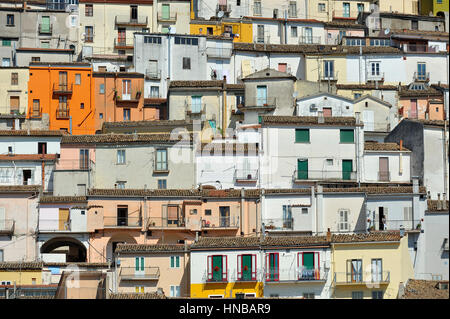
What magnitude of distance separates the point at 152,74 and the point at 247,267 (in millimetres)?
24178

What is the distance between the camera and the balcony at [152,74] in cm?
5656

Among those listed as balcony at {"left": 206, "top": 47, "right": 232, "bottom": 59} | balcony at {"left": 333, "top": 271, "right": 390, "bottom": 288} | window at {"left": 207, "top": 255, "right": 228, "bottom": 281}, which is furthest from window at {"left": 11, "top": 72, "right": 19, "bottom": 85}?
balcony at {"left": 333, "top": 271, "right": 390, "bottom": 288}

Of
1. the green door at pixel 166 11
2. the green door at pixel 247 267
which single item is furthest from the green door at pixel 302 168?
the green door at pixel 166 11

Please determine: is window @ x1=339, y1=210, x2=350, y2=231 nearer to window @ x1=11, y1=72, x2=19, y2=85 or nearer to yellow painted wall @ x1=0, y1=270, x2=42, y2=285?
yellow painted wall @ x1=0, y1=270, x2=42, y2=285

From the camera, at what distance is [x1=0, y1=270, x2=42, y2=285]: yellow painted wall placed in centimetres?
3566

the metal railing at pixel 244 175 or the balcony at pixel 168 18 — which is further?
the balcony at pixel 168 18

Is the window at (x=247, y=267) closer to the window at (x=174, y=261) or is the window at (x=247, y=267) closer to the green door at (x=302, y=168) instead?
the window at (x=174, y=261)

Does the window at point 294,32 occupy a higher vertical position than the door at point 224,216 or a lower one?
higher

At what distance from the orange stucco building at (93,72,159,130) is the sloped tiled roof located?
80.0 ft

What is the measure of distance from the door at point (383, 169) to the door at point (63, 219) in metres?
17.2

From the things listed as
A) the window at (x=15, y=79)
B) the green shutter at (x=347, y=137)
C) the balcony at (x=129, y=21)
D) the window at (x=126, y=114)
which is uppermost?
the balcony at (x=129, y=21)

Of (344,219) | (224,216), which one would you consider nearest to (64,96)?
(224,216)

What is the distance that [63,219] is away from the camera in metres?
40.6

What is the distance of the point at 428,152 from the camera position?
44.8 metres
